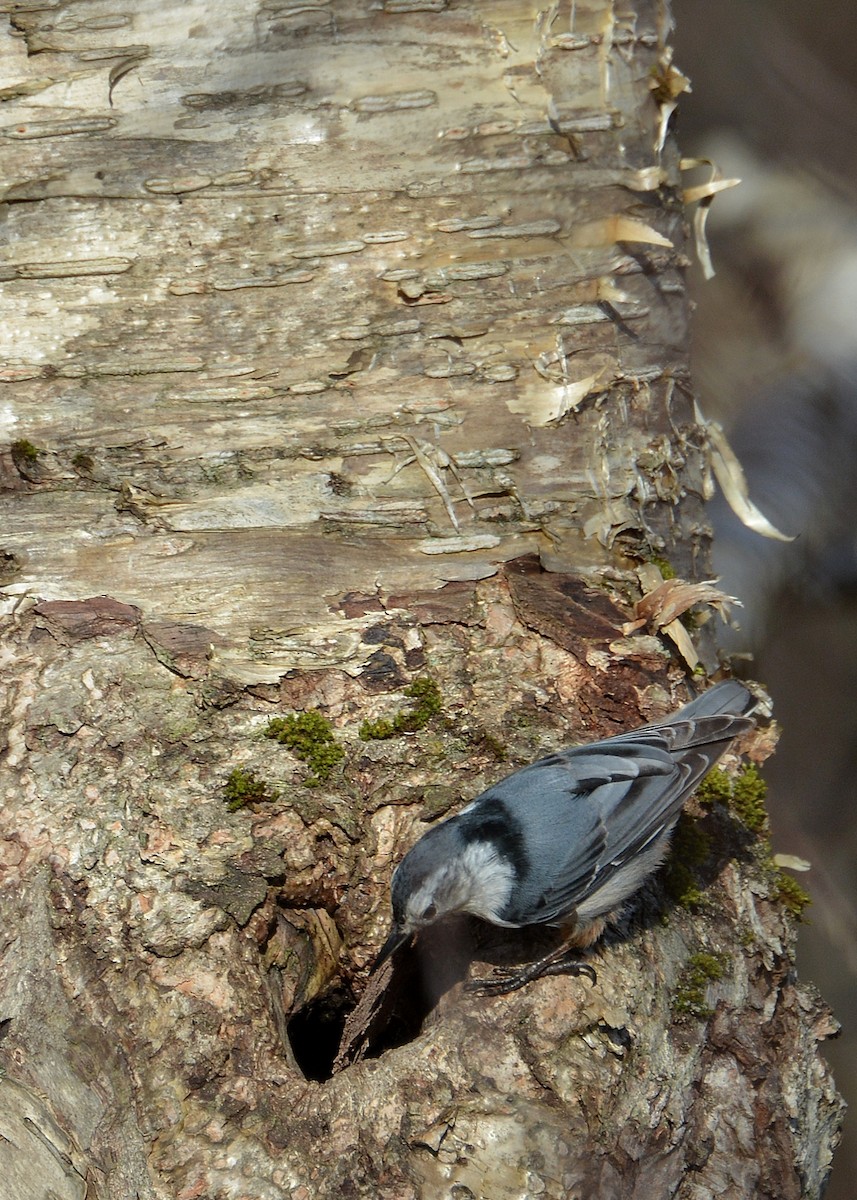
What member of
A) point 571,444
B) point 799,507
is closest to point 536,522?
point 571,444

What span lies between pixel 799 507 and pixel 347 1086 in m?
2.45

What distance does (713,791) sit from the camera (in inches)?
88.7

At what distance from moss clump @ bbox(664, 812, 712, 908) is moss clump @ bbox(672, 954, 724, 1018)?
0.13 metres

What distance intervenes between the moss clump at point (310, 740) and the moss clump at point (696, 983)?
782 millimetres

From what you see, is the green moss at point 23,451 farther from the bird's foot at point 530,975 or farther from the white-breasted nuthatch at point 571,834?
the bird's foot at point 530,975

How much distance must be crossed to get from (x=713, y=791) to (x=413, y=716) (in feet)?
2.38

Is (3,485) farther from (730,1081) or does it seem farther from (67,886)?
(730,1081)

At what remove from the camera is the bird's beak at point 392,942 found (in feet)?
6.46

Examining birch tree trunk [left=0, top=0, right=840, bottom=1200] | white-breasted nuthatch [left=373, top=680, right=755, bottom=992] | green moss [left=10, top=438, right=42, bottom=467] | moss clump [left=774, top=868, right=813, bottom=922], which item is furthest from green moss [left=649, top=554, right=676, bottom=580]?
green moss [left=10, top=438, right=42, bottom=467]

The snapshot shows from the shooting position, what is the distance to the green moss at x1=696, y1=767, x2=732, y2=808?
7.35ft

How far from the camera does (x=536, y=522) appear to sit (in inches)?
86.6

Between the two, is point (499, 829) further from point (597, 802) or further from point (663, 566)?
point (663, 566)

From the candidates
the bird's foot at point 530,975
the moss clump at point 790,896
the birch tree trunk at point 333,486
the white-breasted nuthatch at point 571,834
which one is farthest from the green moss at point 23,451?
the moss clump at point 790,896

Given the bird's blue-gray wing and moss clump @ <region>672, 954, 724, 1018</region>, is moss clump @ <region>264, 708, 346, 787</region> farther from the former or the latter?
moss clump @ <region>672, 954, 724, 1018</region>
